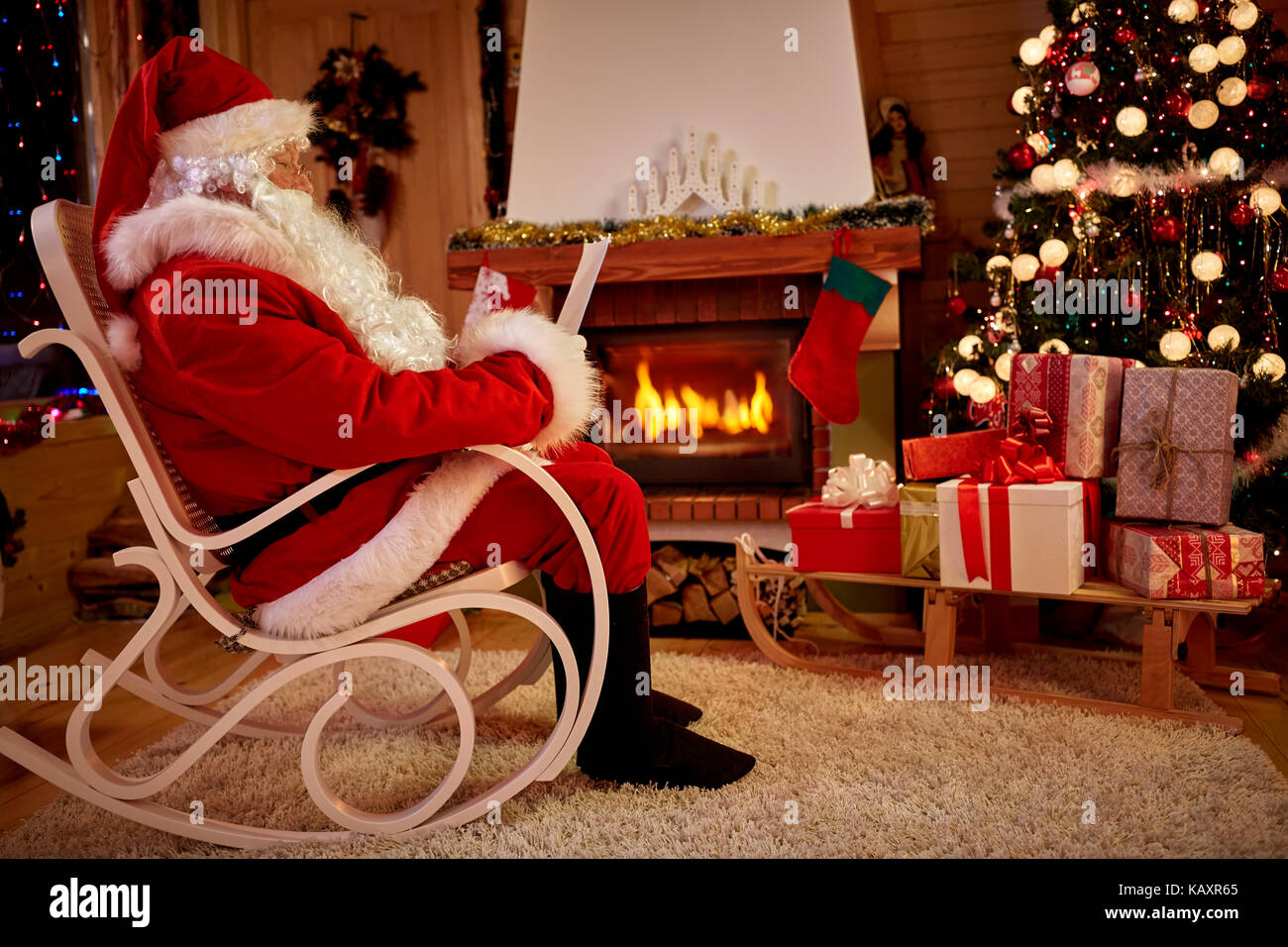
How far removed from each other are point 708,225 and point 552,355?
1383 mm

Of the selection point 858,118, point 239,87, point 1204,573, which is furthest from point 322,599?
point 858,118

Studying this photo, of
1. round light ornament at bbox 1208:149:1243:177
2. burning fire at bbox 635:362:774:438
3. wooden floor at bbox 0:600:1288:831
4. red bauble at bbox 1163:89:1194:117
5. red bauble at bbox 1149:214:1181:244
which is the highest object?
red bauble at bbox 1163:89:1194:117

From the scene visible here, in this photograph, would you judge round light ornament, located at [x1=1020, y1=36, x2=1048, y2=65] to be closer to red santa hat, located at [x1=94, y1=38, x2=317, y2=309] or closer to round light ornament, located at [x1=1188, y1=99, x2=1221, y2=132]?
round light ornament, located at [x1=1188, y1=99, x2=1221, y2=132]

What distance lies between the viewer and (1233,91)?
241 centimetres

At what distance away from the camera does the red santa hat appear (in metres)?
1.49

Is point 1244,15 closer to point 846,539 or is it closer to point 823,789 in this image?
point 846,539

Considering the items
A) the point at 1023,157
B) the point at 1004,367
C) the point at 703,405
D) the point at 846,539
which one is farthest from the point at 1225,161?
the point at 703,405

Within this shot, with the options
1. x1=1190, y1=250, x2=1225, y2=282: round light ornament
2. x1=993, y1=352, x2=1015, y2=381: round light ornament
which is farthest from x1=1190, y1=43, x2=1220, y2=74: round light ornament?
x1=993, y1=352, x2=1015, y2=381: round light ornament

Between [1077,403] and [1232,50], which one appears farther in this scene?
[1232,50]

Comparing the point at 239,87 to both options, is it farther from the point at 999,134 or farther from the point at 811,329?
the point at 999,134

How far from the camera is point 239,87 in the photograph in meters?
1.59

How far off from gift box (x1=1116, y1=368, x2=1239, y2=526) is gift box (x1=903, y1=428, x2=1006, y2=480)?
0.29m

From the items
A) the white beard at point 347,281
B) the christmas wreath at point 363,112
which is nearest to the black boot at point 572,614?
the white beard at point 347,281
